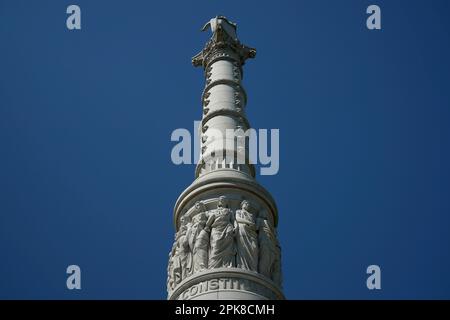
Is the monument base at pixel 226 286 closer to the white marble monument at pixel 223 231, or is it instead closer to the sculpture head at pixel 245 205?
the white marble monument at pixel 223 231

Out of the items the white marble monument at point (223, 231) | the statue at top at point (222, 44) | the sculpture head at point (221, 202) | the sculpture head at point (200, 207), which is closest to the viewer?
the white marble monument at point (223, 231)

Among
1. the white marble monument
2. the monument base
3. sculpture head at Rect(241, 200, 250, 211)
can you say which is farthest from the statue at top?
the monument base

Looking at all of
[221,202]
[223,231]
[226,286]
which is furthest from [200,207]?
[226,286]

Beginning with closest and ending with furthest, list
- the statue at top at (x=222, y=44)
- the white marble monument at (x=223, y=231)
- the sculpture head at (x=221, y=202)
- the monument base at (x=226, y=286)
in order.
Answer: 1. the monument base at (x=226, y=286)
2. the white marble monument at (x=223, y=231)
3. the sculpture head at (x=221, y=202)
4. the statue at top at (x=222, y=44)

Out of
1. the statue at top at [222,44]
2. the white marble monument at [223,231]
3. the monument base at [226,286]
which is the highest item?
the statue at top at [222,44]

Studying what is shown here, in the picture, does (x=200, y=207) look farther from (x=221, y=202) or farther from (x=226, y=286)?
(x=226, y=286)

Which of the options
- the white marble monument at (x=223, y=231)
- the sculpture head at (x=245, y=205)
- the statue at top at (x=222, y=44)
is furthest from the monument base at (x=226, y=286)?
the statue at top at (x=222, y=44)

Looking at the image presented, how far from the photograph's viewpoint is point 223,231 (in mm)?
14406

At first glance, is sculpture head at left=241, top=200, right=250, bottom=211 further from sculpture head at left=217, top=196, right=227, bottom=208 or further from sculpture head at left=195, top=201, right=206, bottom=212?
sculpture head at left=195, top=201, right=206, bottom=212

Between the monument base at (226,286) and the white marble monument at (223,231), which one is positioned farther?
the white marble monument at (223,231)

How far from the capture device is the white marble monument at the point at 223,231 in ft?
44.6
